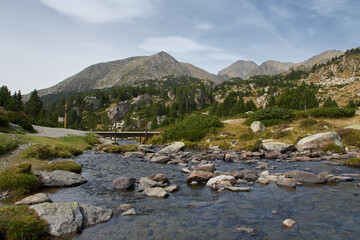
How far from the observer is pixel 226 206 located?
39.2ft

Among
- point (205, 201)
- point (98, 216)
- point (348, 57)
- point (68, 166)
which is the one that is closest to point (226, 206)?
point (205, 201)

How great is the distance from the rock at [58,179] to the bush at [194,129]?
134ft

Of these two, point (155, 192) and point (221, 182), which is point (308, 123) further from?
point (155, 192)

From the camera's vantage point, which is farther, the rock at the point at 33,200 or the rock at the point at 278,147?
the rock at the point at 278,147

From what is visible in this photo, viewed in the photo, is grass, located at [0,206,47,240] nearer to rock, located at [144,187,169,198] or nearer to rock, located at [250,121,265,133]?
rock, located at [144,187,169,198]

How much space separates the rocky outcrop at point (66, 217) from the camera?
27.3 feet

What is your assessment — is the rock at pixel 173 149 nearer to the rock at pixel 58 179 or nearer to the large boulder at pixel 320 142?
the large boulder at pixel 320 142

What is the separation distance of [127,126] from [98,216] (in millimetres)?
159188

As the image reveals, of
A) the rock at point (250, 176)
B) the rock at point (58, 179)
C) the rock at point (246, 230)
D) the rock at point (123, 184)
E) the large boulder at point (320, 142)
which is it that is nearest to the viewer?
the rock at point (246, 230)

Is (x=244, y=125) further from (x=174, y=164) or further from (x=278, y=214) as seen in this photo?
(x=278, y=214)

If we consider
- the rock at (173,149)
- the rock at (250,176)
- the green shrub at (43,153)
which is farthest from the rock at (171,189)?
the rock at (173,149)

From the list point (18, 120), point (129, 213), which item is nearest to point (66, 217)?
point (129, 213)

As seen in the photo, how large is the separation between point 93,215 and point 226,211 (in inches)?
261

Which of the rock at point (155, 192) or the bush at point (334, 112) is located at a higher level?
the bush at point (334, 112)
